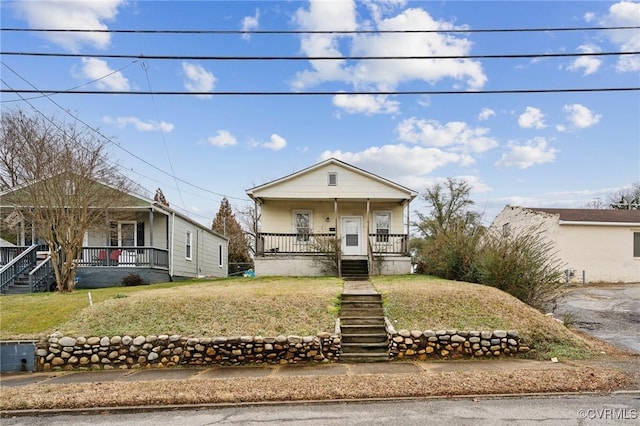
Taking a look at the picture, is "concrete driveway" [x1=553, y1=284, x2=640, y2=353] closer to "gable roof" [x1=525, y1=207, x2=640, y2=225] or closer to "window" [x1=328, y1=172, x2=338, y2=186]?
"gable roof" [x1=525, y1=207, x2=640, y2=225]

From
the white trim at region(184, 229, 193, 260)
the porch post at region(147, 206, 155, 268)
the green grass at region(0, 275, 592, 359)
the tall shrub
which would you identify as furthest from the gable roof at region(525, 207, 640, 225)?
the porch post at region(147, 206, 155, 268)

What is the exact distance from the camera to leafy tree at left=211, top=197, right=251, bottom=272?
150 ft

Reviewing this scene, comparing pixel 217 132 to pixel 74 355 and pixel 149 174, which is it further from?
pixel 74 355

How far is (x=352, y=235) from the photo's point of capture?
21.2 meters

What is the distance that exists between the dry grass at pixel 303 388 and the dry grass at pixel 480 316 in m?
1.95

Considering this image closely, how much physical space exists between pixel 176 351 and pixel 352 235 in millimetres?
12866

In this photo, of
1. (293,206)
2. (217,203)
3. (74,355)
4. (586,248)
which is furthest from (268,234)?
(217,203)

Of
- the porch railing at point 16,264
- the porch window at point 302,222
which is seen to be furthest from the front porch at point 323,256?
the porch railing at point 16,264

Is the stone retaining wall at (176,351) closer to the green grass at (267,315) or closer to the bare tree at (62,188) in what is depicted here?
the green grass at (267,315)

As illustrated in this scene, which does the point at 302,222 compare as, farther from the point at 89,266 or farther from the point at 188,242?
the point at 89,266

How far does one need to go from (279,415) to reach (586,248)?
828 inches

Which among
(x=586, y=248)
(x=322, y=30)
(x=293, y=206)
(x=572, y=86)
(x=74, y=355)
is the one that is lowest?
(x=74, y=355)

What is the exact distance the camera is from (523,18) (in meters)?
9.88

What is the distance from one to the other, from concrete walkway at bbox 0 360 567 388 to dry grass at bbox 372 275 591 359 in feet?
3.17
